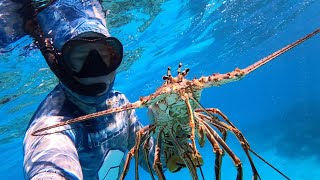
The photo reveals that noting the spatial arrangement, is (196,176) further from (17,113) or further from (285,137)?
(285,137)

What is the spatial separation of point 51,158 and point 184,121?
1.13 meters

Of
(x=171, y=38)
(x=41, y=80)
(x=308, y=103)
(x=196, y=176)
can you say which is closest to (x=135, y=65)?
(x=171, y=38)

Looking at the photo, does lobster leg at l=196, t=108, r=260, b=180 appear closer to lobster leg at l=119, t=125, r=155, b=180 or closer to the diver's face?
lobster leg at l=119, t=125, r=155, b=180

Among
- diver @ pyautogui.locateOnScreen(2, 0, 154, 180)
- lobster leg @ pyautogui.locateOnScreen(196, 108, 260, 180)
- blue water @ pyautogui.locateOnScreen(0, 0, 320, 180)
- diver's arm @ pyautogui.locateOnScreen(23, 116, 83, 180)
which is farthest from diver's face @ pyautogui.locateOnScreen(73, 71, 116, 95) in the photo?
blue water @ pyautogui.locateOnScreen(0, 0, 320, 180)

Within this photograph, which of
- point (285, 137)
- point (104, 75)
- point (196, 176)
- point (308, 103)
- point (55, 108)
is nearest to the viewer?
point (196, 176)

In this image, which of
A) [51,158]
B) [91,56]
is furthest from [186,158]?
[91,56]

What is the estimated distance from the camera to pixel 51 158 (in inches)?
98.9

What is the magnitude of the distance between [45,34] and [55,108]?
1.67 meters

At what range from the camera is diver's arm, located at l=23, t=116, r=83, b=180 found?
235 cm

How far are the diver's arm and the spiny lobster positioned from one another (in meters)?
0.27

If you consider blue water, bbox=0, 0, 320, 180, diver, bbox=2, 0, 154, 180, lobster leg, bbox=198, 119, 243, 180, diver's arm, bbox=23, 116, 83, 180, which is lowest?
diver's arm, bbox=23, 116, 83, 180

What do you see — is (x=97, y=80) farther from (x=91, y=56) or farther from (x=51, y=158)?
(x=51, y=158)

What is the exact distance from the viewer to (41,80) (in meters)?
13.8

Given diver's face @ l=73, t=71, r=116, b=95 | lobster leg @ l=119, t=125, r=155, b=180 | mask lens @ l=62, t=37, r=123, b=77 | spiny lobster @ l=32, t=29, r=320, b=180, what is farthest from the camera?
diver's face @ l=73, t=71, r=116, b=95
